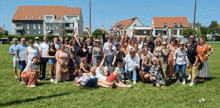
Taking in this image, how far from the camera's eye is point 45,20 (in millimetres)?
74250

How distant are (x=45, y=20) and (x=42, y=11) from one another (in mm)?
6181

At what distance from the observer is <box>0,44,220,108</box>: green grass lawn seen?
5461 mm

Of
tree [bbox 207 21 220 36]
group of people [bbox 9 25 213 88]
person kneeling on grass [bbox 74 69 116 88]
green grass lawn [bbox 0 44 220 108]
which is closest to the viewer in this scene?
green grass lawn [bbox 0 44 220 108]

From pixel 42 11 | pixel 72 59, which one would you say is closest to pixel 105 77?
pixel 72 59

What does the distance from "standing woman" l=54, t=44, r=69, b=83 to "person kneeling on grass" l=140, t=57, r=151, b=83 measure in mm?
3272

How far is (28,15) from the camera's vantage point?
252 ft

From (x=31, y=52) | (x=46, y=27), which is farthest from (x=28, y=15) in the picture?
(x=31, y=52)

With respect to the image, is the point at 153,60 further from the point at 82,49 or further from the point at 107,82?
the point at 82,49

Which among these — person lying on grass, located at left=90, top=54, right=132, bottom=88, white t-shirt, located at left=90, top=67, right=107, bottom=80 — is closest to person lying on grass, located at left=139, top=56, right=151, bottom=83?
person lying on grass, located at left=90, top=54, right=132, bottom=88

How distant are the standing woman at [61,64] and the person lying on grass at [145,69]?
3.26 meters

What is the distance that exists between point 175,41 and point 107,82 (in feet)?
12.6

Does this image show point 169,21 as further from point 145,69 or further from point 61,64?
point 61,64

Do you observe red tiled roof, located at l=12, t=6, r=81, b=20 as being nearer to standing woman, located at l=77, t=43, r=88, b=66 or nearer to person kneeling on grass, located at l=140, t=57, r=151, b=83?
standing woman, located at l=77, t=43, r=88, b=66

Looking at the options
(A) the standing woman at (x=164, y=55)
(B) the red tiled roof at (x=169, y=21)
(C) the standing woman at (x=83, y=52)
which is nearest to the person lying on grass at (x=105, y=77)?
(C) the standing woman at (x=83, y=52)
